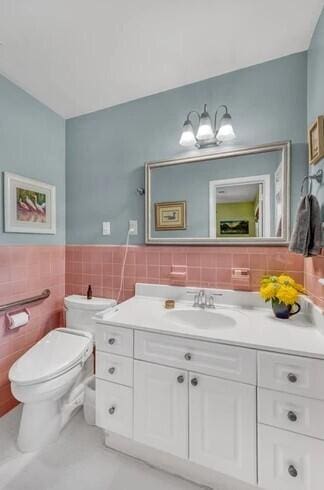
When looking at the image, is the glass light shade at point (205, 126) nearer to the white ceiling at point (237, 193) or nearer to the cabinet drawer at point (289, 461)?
the white ceiling at point (237, 193)

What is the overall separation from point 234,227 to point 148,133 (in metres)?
0.99

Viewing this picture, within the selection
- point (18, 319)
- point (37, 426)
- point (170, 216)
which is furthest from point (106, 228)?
point (37, 426)

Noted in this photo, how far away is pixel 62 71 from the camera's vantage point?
5.14ft

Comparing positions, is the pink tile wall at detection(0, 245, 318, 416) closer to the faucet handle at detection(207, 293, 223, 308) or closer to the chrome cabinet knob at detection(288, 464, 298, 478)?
the faucet handle at detection(207, 293, 223, 308)

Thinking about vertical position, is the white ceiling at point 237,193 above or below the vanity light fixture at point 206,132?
below

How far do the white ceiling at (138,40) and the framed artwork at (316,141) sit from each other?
58 centimetres

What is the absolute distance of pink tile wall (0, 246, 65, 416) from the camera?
1612 millimetres

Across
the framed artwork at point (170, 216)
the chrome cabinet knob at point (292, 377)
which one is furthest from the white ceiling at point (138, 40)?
the chrome cabinet knob at point (292, 377)

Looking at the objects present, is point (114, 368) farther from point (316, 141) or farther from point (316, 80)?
point (316, 80)

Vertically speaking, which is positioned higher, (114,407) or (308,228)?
(308,228)

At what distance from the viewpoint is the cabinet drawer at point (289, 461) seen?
0.93m

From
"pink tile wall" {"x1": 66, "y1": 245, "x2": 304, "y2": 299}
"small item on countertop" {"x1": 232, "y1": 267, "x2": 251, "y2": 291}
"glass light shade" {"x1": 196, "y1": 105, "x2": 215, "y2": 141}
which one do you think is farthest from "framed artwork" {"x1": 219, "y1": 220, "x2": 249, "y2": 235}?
"glass light shade" {"x1": 196, "y1": 105, "x2": 215, "y2": 141}

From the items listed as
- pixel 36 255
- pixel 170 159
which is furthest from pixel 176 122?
pixel 36 255

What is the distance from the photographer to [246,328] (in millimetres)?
1179
